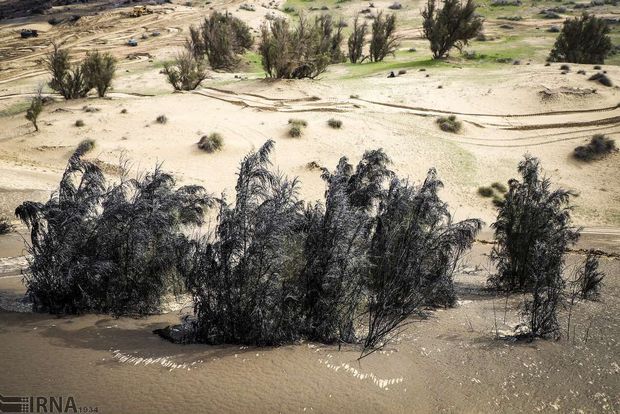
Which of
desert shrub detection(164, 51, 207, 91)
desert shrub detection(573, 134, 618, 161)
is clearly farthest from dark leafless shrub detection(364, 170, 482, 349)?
desert shrub detection(164, 51, 207, 91)

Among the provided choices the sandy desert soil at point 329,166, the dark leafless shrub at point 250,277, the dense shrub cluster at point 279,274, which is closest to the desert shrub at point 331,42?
the sandy desert soil at point 329,166

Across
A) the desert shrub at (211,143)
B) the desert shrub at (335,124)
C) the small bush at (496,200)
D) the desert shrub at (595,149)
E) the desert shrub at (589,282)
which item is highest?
the desert shrub at (335,124)

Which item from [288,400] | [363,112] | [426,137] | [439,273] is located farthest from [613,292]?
[363,112]

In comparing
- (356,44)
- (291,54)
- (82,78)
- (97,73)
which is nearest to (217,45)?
(291,54)

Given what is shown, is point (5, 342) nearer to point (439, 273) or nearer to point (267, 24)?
point (439, 273)

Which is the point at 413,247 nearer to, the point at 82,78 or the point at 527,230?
the point at 527,230

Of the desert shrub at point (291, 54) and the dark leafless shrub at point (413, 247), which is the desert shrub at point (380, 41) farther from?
the dark leafless shrub at point (413, 247)
